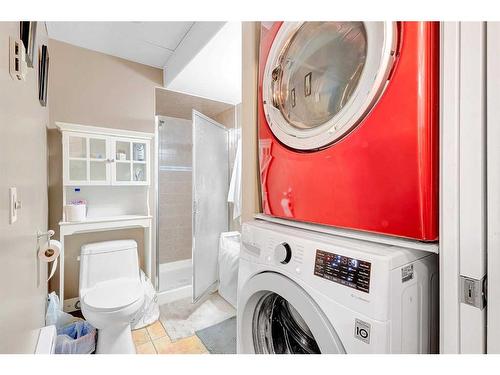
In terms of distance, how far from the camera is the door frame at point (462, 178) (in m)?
0.51

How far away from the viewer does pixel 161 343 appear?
1.68 m

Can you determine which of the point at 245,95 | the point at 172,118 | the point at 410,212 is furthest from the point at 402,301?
the point at 172,118

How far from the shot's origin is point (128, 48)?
6.71 feet

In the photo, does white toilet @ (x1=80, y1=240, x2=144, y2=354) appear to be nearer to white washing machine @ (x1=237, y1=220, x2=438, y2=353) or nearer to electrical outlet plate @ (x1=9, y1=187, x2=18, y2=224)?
electrical outlet plate @ (x1=9, y1=187, x2=18, y2=224)

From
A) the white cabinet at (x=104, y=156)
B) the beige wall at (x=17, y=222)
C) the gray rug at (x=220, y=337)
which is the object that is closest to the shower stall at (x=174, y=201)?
the white cabinet at (x=104, y=156)

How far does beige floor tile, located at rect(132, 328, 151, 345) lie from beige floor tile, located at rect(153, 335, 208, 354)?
3.3 inches

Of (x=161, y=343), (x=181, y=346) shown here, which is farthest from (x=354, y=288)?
(x=161, y=343)

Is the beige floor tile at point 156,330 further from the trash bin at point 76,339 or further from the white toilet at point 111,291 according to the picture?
the trash bin at point 76,339

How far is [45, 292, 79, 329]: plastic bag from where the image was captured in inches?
63.4

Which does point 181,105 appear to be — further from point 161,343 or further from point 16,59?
point 161,343

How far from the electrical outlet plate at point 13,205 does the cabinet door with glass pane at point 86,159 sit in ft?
4.23

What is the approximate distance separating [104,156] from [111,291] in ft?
3.61

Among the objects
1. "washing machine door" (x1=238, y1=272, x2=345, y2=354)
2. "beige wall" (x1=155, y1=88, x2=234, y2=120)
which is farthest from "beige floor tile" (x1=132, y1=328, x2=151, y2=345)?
"beige wall" (x1=155, y1=88, x2=234, y2=120)
